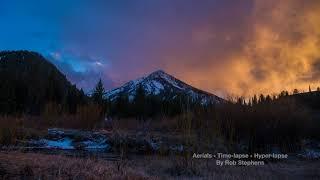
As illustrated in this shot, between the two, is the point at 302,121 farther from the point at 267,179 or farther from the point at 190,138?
the point at 267,179

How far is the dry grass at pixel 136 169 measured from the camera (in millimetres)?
7819

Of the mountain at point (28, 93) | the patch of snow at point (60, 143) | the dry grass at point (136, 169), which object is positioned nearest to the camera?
the dry grass at point (136, 169)

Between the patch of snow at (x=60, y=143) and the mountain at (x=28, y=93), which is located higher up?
the mountain at (x=28, y=93)

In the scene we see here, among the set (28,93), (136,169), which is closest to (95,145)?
(136,169)

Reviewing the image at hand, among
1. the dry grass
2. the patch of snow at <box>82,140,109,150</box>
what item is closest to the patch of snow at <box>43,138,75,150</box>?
the patch of snow at <box>82,140,109,150</box>

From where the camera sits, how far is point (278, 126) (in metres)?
17.1

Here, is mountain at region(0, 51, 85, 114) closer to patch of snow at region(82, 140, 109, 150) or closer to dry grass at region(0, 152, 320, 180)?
patch of snow at region(82, 140, 109, 150)

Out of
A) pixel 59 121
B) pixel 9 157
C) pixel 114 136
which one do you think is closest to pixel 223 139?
pixel 114 136

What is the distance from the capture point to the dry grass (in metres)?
7.82

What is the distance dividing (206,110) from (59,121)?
7.65 metres

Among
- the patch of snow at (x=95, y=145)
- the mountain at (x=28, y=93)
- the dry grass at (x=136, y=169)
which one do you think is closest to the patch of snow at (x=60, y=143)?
the patch of snow at (x=95, y=145)

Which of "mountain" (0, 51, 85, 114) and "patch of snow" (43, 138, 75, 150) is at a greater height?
"mountain" (0, 51, 85, 114)

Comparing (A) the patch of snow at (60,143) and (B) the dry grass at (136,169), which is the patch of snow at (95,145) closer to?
(A) the patch of snow at (60,143)

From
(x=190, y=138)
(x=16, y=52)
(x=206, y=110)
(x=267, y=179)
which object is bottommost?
(x=267, y=179)
